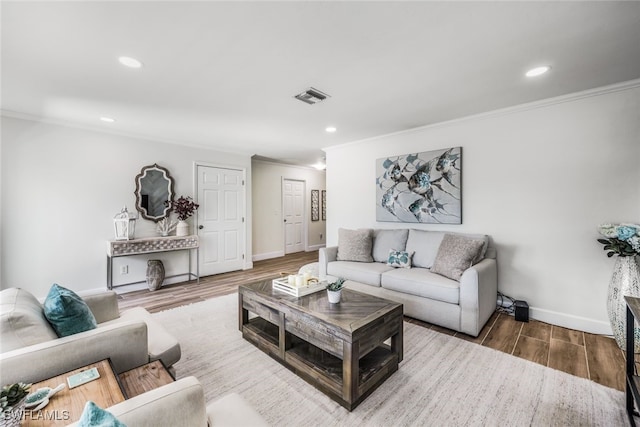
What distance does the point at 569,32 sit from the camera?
1.77m

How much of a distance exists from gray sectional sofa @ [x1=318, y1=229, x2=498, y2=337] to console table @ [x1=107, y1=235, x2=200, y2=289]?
2.21 m

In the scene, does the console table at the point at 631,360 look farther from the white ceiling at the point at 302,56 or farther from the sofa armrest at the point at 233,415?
the sofa armrest at the point at 233,415

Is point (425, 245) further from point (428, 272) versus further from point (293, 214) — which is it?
point (293, 214)

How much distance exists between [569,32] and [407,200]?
2.45 meters

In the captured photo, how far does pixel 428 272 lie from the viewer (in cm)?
313

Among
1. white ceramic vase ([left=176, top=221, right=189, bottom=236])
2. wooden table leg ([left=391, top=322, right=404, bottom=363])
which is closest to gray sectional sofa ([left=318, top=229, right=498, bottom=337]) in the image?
wooden table leg ([left=391, top=322, right=404, bottom=363])

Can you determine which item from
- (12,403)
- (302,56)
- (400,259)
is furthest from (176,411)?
(400,259)

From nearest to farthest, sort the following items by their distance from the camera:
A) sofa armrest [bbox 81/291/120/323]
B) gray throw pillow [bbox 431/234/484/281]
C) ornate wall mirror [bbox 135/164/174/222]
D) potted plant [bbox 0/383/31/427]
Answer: potted plant [bbox 0/383/31/427]
sofa armrest [bbox 81/291/120/323]
gray throw pillow [bbox 431/234/484/281]
ornate wall mirror [bbox 135/164/174/222]

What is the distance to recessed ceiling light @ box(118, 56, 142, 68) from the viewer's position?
→ 2059mm

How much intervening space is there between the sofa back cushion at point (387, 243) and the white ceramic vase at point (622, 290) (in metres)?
1.98

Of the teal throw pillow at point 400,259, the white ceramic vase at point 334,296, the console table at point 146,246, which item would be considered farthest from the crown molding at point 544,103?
the console table at point 146,246

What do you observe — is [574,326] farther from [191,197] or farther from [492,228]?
[191,197]

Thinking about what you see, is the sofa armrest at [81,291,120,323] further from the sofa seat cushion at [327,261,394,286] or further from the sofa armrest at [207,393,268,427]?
the sofa seat cushion at [327,261,394,286]

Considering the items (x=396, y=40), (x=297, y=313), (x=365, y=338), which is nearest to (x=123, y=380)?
(x=297, y=313)
